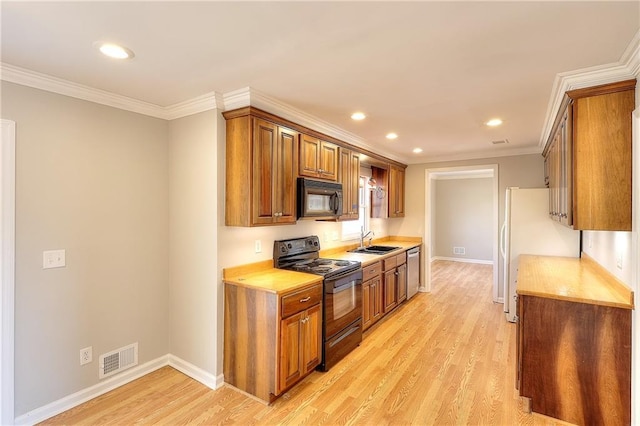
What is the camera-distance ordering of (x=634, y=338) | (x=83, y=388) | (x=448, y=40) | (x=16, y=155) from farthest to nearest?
(x=83, y=388) → (x=16, y=155) → (x=634, y=338) → (x=448, y=40)

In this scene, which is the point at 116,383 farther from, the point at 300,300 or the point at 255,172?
the point at 255,172

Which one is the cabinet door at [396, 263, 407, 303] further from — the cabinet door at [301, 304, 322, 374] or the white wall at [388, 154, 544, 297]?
the cabinet door at [301, 304, 322, 374]

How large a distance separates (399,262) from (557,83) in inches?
116

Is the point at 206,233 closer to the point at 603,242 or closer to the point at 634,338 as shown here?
the point at 634,338

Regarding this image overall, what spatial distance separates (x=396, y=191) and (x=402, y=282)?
1.56m

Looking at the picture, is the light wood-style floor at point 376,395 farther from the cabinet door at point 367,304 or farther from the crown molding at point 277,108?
the crown molding at point 277,108

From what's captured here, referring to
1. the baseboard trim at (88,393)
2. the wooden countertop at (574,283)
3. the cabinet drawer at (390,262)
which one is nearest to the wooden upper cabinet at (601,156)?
the wooden countertop at (574,283)

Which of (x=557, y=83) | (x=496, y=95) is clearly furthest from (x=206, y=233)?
(x=557, y=83)

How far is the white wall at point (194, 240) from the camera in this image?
267 cm

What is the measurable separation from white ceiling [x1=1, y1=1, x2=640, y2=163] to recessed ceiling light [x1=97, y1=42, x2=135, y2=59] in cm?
5

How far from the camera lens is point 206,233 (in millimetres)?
2693

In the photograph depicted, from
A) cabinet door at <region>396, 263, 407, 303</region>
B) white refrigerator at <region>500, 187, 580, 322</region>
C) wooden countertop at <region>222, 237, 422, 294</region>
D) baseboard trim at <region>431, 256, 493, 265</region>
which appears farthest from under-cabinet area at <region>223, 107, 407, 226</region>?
baseboard trim at <region>431, 256, 493, 265</region>

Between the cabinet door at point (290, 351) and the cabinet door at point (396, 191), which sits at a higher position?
the cabinet door at point (396, 191)

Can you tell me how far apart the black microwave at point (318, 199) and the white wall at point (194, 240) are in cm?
78
